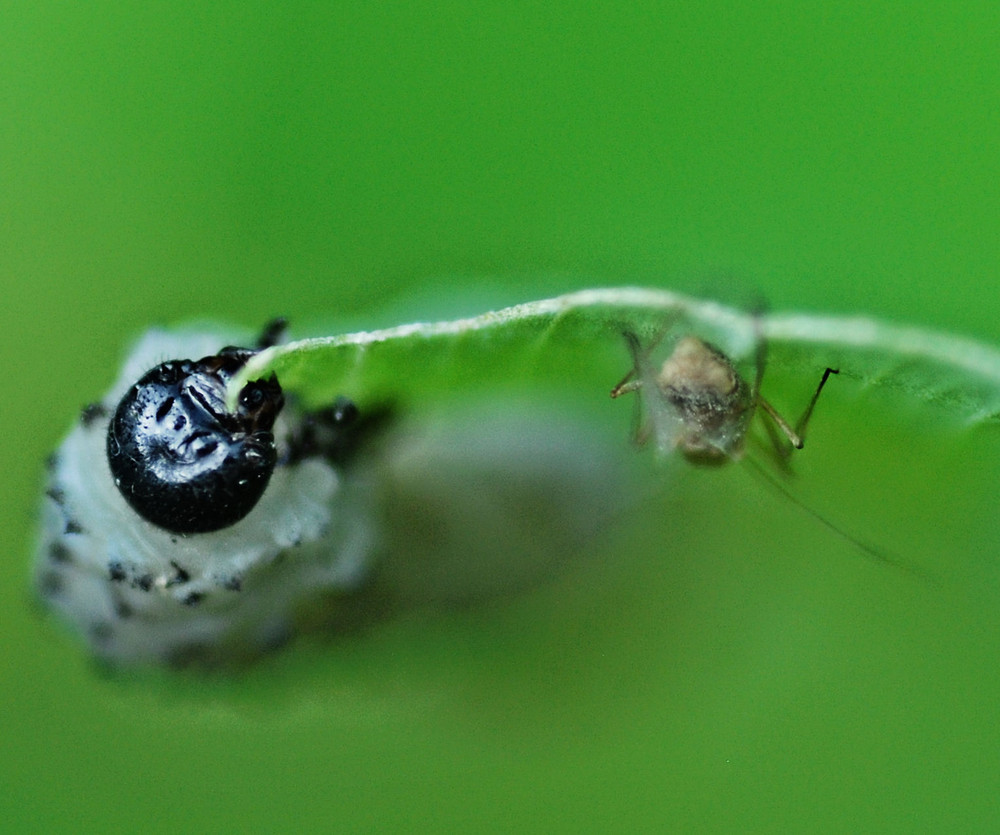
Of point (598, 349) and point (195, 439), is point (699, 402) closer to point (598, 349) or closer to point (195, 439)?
point (598, 349)

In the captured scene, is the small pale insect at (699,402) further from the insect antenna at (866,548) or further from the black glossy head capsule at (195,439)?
the black glossy head capsule at (195,439)

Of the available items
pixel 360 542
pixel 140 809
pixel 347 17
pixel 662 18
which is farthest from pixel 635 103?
pixel 140 809

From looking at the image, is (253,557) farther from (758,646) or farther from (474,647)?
(758,646)

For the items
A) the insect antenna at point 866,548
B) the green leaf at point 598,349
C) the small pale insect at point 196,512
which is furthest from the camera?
the small pale insect at point 196,512

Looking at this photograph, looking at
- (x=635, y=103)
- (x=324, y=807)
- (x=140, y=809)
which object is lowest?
(x=324, y=807)

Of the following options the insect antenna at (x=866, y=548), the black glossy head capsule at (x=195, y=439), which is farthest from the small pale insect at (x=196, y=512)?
the insect antenna at (x=866, y=548)

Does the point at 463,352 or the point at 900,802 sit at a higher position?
the point at 463,352

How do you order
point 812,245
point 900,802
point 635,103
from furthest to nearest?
point 635,103
point 812,245
point 900,802
